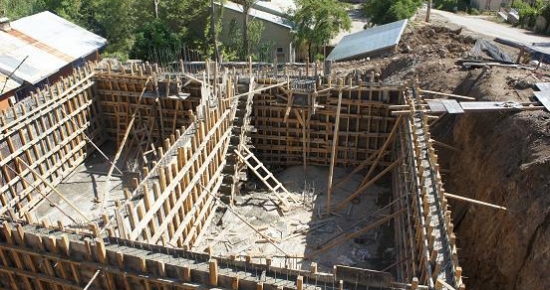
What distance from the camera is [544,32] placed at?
1180 inches

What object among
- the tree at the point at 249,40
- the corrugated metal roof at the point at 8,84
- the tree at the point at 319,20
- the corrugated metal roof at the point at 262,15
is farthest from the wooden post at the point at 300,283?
the corrugated metal roof at the point at 262,15

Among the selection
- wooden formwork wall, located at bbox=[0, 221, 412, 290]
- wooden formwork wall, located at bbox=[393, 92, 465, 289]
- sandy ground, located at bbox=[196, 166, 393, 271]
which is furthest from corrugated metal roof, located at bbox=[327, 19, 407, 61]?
wooden formwork wall, located at bbox=[0, 221, 412, 290]

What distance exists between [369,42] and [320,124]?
7512 mm

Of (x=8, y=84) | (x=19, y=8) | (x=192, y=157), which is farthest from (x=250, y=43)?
(x=19, y=8)

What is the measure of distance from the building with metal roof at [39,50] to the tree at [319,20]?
11896 mm

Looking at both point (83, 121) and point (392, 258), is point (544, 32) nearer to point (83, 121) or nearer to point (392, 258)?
point (392, 258)

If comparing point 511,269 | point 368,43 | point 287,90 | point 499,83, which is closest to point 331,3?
point 368,43

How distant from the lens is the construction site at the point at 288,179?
9.63m

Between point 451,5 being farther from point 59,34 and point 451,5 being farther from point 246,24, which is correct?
point 59,34

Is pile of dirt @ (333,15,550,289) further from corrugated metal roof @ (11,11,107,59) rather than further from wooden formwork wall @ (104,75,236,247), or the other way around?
corrugated metal roof @ (11,11,107,59)

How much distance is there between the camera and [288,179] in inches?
699

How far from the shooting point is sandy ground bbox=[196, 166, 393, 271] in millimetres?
13672

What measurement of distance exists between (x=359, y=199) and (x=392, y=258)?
10.4 ft

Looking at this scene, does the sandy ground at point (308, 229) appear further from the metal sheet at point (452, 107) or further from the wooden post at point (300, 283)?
the wooden post at point (300, 283)
